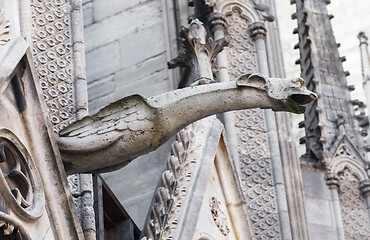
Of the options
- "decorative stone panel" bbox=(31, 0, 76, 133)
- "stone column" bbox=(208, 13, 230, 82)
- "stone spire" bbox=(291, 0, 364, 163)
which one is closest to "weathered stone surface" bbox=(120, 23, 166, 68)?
"stone column" bbox=(208, 13, 230, 82)

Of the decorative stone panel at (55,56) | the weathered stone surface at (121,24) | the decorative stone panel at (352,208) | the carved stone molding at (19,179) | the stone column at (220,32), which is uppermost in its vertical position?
the weathered stone surface at (121,24)

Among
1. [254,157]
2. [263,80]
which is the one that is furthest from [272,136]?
[263,80]

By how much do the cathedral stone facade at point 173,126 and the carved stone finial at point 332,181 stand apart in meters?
0.01

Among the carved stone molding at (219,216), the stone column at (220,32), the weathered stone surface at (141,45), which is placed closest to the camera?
the carved stone molding at (219,216)

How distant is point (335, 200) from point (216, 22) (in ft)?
7.76

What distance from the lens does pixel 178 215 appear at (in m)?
11.9

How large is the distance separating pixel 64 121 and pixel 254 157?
12.4 feet

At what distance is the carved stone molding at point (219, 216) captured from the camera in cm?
1234

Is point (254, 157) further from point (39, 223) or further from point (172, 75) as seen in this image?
point (39, 223)

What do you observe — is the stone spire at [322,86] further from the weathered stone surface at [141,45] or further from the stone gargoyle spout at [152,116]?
the stone gargoyle spout at [152,116]

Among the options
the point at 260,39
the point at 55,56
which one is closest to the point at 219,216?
the point at 55,56

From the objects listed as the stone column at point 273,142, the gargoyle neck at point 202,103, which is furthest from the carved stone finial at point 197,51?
the gargoyle neck at point 202,103

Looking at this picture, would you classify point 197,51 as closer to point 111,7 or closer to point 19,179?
point 111,7

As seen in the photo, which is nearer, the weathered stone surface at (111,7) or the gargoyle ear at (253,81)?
the gargoyle ear at (253,81)
